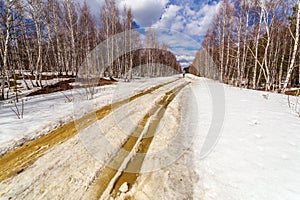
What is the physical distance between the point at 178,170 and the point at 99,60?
86.8 feet

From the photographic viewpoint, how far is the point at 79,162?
2.57 metres

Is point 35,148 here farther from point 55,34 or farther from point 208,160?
point 55,34

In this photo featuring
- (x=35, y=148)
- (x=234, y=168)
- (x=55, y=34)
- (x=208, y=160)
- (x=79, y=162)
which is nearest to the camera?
(x=234, y=168)

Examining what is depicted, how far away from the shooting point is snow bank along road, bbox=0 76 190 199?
2.02 metres

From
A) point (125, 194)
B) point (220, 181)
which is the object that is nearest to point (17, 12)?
point (125, 194)

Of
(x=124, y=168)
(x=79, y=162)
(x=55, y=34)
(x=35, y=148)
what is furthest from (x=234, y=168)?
(x=55, y=34)

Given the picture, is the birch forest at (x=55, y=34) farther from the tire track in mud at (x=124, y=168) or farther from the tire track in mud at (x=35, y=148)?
the tire track in mud at (x=124, y=168)

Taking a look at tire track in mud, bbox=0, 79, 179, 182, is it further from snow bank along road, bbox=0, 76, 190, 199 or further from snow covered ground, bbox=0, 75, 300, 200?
snow covered ground, bbox=0, 75, 300, 200

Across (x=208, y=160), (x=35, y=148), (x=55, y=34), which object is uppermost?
(x=55, y=34)

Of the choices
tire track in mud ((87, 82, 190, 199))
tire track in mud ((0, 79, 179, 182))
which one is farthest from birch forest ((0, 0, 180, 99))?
tire track in mud ((87, 82, 190, 199))

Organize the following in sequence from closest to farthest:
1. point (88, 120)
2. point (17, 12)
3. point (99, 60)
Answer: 1. point (88, 120)
2. point (17, 12)
3. point (99, 60)

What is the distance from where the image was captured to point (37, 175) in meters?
2.26

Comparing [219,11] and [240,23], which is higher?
[219,11]

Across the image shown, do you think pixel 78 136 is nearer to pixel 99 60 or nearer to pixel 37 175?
pixel 37 175
